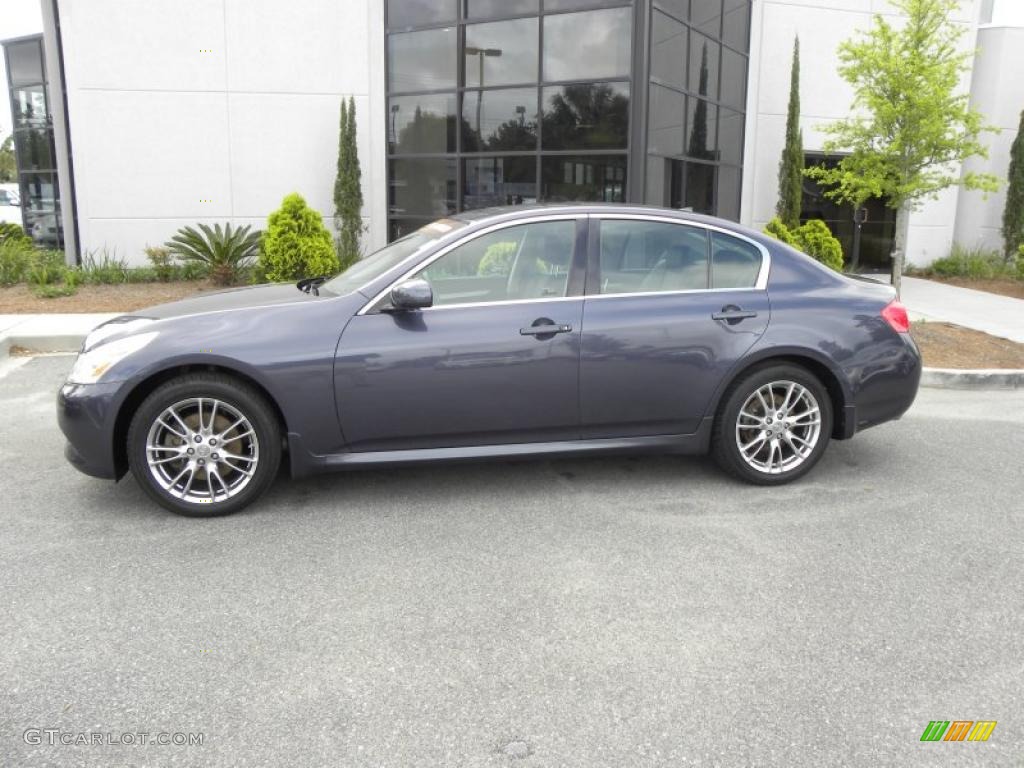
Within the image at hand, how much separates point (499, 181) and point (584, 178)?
1.42 m

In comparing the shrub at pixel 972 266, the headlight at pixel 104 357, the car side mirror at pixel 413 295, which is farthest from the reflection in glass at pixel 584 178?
the headlight at pixel 104 357

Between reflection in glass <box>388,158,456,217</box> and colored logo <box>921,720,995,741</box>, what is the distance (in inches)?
488

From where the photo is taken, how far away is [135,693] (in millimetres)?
2900

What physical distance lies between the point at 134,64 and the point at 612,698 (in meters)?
14.0

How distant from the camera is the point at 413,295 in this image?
4402 mm

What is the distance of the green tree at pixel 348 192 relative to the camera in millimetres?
13922

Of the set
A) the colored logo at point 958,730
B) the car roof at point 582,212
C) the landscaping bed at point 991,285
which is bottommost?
the colored logo at point 958,730

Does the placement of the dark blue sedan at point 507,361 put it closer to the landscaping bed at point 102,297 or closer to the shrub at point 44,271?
the landscaping bed at point 102,297

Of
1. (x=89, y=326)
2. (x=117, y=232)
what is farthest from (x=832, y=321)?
(x=117, y=232)

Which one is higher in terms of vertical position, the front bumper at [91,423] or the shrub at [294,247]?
the shrub at [294,247]

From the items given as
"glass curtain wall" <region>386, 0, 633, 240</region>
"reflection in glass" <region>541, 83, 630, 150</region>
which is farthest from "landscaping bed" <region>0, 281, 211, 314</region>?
"reflection in glass" <region>541, 83, 630, 150</region>

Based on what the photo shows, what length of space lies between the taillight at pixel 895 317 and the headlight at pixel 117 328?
4266 mm

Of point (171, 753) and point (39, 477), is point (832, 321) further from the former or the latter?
point (39, 477)

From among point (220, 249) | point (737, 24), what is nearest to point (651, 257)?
point (220, 249)
